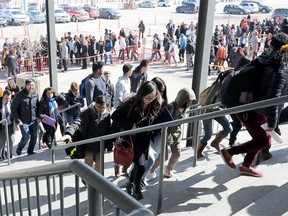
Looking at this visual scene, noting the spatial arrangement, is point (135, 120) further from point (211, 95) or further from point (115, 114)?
point (211, 95)

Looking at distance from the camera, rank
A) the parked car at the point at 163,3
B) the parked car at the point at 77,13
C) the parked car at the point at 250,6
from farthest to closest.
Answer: the parked car at the point at 163,3
the parked car at the point at 250,6
the parked car at the point at 77,13

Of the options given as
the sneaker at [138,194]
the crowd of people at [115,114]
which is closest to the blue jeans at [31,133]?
the crowd of people at [115,114]

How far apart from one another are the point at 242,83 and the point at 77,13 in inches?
1330

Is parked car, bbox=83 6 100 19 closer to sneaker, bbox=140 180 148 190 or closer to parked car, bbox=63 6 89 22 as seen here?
parked car, bbox=63 6 89 22

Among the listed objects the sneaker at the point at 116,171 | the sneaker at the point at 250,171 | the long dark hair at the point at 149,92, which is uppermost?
the long dark hair at the point at 149,92

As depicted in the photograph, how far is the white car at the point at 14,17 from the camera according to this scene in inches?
1231

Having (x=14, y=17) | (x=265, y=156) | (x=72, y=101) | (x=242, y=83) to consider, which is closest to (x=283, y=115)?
(x=265, y=156)

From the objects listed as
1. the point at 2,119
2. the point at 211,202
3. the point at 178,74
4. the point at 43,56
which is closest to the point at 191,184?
the point at 211,202

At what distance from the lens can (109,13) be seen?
37969 mm

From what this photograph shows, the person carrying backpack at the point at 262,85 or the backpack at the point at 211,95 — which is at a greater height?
the person carrying backpack at the point at 262,85

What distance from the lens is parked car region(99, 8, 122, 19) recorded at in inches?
1484

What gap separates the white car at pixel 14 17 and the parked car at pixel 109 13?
8356mm

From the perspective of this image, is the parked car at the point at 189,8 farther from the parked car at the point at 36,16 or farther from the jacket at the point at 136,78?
the jacket at the point at 136,78

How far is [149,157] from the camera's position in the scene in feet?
14.6
